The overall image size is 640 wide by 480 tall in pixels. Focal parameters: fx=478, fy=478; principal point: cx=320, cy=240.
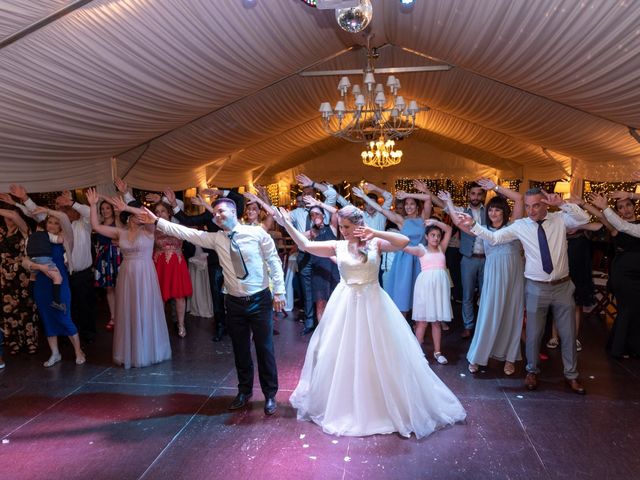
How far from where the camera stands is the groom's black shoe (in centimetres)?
347

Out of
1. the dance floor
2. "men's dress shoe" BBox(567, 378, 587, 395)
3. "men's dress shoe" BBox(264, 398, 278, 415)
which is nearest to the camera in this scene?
the dance floor

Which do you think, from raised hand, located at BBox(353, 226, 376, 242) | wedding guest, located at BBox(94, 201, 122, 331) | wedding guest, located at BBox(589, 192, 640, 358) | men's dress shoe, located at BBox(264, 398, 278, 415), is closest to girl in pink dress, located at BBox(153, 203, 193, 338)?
wedding guest, located at BBox(94, 201, 122, 331)

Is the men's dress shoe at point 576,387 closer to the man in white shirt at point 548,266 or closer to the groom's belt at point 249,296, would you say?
the man in white shirt at point 548,266

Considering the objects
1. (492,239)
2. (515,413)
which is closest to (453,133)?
(492,239)

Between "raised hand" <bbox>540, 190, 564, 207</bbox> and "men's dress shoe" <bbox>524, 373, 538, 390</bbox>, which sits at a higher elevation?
"raised hand" <bbox>540, 190, 564, 207</bbox>

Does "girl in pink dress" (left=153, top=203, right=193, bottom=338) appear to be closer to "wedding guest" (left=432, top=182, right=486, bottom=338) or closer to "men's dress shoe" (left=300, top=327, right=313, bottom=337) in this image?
"men's dress shoe" (left=300, top=327, right=313, bottom=337)

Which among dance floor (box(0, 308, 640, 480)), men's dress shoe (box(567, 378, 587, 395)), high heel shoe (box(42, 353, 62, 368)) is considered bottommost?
dance floor (box(0, 308, 640, 480))

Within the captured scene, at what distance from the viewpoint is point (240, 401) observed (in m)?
3.50

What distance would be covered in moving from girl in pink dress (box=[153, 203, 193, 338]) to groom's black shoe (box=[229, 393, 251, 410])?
2021 mm

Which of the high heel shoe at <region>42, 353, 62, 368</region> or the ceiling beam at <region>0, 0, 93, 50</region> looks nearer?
the ceiling beam at <region>0, 0, 93, 50</region>

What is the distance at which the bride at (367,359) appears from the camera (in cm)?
300

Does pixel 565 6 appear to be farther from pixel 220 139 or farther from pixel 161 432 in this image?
pixel 220 139

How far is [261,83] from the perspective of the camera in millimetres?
6137

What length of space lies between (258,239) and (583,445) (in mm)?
2428
